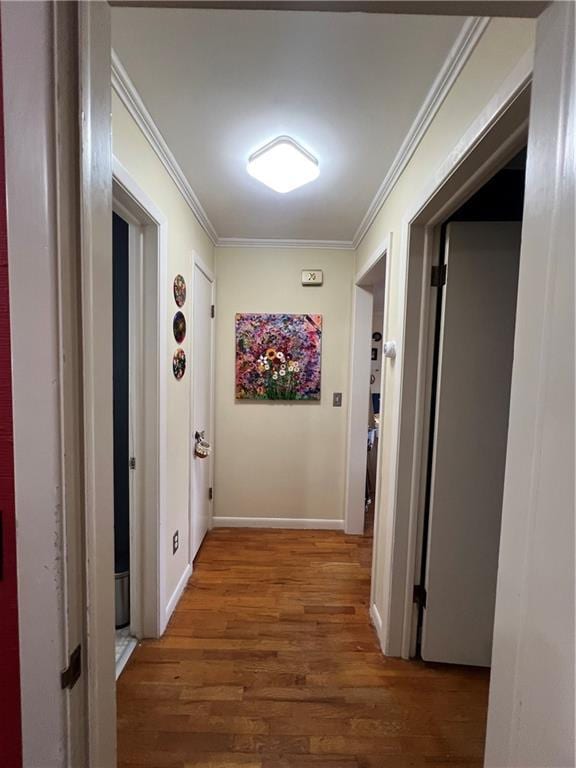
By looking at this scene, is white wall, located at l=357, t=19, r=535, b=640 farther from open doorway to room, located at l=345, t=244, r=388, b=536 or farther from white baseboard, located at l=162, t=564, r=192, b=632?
white baseboard, located at l=162, t=564, r=192, b=632

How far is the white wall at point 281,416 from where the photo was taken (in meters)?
3.02

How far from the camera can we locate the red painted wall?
0.56 metres

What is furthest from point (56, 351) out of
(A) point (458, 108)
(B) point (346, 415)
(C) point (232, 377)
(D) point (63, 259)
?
(B) point (346, 415)

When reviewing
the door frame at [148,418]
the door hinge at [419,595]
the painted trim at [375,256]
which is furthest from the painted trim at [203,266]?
the door hinge at [419,595]

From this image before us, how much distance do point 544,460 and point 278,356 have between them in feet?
8.44

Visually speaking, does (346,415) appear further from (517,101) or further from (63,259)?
(63,259)

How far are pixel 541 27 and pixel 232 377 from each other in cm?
272

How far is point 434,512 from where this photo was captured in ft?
5.60

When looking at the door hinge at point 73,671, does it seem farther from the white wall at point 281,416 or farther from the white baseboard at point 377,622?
the white wall at point 281,416

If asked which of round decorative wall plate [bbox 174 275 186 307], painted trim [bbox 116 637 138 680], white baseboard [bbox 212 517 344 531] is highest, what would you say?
round decorative wall plate [bbox 174 275 186 307]

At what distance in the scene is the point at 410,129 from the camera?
151 centimetres

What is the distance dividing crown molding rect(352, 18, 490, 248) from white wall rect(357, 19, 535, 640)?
0.02 meters

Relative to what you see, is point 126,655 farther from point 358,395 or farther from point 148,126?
point 148,126

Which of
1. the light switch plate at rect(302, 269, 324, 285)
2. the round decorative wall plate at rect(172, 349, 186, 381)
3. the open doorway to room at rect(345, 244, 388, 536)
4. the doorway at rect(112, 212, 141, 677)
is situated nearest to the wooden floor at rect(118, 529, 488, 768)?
the doorway at rect(112, 212, 141, 677)
